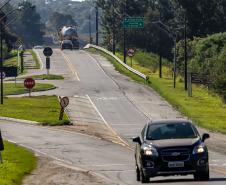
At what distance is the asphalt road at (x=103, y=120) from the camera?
110 feet

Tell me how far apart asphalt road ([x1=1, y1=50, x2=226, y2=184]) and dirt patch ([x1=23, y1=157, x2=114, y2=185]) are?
0.85 m

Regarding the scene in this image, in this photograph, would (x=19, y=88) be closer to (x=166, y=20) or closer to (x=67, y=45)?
(x=67, y=45)

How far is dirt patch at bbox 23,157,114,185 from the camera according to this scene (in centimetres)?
2684

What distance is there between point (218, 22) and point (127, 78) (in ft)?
181

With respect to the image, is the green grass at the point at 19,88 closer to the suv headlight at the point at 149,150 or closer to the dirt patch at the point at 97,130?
the dirt patch at the point at 97,130

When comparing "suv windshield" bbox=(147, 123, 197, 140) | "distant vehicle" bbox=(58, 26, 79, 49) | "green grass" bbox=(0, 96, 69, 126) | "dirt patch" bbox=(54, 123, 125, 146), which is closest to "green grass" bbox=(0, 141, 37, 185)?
"suv windshield" bbox=(147, 123, 197, 140)

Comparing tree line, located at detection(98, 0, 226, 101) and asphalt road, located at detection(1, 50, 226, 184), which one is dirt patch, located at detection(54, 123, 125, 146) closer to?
asphalt road, located at detection(1, 50, 226, 184)

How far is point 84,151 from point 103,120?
21.0 m

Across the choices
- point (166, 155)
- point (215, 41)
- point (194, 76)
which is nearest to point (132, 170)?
point (166, 155)

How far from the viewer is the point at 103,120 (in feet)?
207

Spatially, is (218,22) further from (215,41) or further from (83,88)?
(83,88)

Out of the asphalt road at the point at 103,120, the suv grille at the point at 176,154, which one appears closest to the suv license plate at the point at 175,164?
the suv grille at the point at 176,154

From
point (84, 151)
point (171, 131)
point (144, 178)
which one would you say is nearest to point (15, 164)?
point (84, 151)

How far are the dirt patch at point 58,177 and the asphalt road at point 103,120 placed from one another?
85 centimetres
